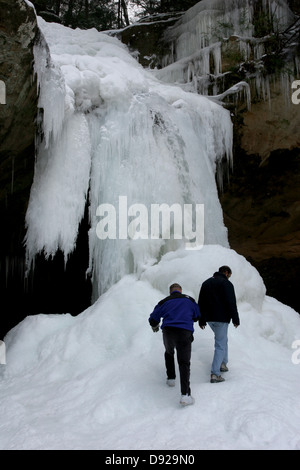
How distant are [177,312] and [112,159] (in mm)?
3866

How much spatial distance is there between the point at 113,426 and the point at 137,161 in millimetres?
4560

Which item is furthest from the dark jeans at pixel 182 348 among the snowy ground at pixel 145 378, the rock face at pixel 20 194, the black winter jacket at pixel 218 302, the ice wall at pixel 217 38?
the ice wall at pixel 217 38

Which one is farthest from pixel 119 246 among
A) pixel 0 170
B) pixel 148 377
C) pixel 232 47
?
pixel 232 47

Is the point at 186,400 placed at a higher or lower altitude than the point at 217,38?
lower

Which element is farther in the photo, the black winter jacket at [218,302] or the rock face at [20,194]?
the rock face at [20,194]

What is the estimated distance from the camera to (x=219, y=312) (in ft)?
13.1

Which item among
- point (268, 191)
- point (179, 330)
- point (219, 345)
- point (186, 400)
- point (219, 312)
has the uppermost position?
point (268, 191)

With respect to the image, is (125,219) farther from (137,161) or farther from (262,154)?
(262,154)

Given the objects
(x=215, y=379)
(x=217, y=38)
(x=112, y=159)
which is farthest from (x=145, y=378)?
(x=217, y=38)

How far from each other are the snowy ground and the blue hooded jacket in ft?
2.01

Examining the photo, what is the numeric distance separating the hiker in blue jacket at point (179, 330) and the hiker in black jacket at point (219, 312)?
212 millimetres

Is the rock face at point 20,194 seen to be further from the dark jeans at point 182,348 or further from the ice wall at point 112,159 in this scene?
the dark jeans at point 182,348

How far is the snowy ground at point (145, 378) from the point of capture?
3.12 m

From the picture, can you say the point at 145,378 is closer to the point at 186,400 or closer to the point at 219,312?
the point at 186,400
